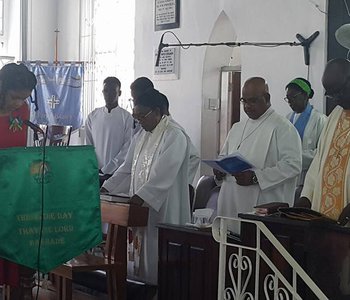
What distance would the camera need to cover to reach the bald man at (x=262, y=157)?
16.6 ft

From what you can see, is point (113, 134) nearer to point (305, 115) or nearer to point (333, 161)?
point (305, 115)

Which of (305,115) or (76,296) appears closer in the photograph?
(76,296)

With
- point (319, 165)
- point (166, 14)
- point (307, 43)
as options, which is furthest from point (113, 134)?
point (319, 165)

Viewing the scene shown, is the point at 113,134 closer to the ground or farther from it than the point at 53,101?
closer to the ground

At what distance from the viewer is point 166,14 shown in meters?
9.56

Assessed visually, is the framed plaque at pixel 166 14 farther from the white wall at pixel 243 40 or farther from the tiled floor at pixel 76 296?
the tiled floor at pixel 76 296

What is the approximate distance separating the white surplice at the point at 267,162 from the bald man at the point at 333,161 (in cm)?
84

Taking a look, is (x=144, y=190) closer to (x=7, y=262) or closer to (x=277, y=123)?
(x=277, y=123)

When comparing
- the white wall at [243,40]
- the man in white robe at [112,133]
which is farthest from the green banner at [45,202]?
the man in white robe at [112,133]

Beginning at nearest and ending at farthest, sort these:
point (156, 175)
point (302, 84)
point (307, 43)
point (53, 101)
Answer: point (156, 175) → point (302, 84) → point (307, 43) → point (53, 101)

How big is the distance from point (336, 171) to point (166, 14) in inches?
230

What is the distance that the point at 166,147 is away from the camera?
5598 millimetres

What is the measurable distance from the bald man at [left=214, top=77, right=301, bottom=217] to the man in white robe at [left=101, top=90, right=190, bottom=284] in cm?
39

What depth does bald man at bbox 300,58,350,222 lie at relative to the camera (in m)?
3.89
